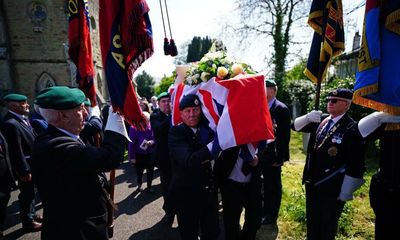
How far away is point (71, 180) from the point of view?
76.6 inches

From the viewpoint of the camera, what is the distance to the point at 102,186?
2240mm

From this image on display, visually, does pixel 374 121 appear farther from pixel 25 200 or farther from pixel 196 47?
pixel 196 47

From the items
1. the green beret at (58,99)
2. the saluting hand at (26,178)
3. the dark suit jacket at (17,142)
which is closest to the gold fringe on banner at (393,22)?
the green beret at (58,99)

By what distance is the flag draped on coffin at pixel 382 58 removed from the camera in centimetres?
222

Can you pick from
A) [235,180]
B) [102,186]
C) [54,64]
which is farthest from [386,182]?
[54,64]

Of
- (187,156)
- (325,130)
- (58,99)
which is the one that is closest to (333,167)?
(325,130)

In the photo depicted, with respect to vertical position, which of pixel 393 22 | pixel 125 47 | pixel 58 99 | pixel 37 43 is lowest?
pixel 58 99

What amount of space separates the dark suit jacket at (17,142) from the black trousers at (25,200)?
25 centimetres

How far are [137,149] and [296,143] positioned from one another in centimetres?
794

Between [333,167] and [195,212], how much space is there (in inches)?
65.0

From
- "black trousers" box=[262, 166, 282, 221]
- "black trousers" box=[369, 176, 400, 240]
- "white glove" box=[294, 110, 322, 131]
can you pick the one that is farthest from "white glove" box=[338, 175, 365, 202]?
"black trousers" box=[262, 166, 282, 221]

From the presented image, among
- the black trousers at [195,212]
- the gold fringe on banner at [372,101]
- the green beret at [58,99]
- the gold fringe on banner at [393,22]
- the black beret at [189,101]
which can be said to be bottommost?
the black trousers at [195,212]

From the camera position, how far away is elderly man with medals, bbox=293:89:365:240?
2709 mm

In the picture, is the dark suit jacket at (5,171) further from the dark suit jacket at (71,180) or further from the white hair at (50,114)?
the white hair at (50,114)
